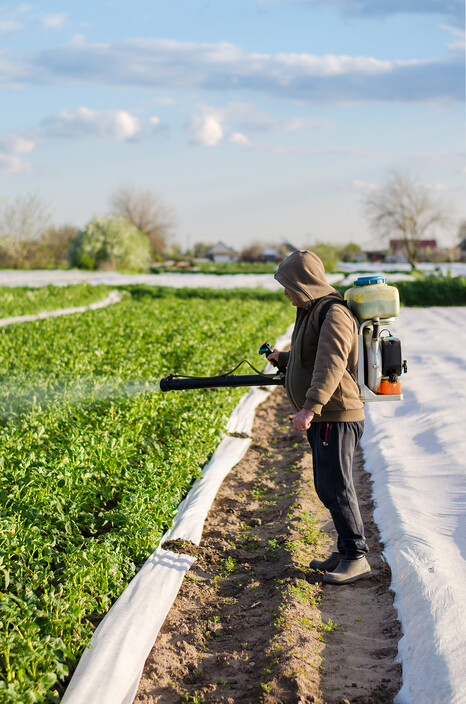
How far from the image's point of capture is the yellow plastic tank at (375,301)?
11.6 ft

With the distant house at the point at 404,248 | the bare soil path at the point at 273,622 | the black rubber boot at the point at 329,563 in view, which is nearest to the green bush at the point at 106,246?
the distant house at the point at 404,248

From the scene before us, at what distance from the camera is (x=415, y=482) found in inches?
Answer: 208

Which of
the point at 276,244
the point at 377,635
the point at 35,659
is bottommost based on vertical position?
the point at 377,635

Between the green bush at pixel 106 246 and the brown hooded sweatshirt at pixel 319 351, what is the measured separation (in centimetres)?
5190

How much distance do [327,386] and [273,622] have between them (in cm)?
126

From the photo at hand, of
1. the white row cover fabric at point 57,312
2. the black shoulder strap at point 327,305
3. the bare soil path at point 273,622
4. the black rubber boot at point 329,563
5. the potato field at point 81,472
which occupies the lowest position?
the bare soil path at point 273,622

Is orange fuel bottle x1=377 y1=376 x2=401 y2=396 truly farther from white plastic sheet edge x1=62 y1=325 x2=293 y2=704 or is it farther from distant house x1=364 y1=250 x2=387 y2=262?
distant house x1=364 y1=250 x2=387 y2=262

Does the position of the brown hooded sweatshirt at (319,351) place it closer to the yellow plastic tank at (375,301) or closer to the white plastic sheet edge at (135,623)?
the yellow plastic tank at (375,301)

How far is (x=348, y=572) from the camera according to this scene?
3.91 m

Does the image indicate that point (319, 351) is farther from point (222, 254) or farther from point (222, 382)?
point (222, 254)

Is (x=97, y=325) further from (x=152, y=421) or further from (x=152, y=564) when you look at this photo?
(x=152, y=564)

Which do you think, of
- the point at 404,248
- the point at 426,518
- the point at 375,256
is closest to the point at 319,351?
the point at 426,518

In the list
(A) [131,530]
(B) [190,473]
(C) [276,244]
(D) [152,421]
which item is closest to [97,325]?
(D) [152,421]

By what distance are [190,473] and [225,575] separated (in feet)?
4.47
